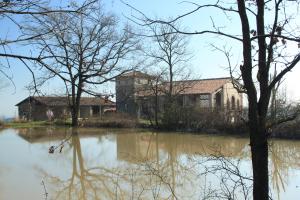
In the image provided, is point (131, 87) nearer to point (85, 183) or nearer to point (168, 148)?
point (168, 148)

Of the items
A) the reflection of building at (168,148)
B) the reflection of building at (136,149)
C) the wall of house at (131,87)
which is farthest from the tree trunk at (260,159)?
the wall of house at (131,87)

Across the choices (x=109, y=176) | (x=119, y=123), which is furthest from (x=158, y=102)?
(x=109, y=176)

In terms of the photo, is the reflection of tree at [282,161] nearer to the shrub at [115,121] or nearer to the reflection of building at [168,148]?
the reflection of building at [168,148]

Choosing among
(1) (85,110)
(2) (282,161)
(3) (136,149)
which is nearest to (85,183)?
(2) (282,161)

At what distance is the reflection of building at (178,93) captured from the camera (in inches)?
1069

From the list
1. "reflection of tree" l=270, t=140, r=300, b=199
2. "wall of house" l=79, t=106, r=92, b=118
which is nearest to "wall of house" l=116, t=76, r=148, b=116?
"wall of house" l=79, t=106, r=92, b=118

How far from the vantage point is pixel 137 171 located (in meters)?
10.3

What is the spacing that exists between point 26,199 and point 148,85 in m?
19.4

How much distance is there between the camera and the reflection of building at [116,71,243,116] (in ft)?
89.1

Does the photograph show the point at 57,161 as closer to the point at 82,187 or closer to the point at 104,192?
the point at 82,187

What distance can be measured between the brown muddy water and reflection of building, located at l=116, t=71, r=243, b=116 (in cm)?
703

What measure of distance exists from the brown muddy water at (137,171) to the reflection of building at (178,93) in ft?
23.1

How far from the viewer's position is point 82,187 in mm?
9352

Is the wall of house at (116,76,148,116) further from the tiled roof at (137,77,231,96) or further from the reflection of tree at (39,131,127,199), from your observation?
the reflection of tree at (39,131,127,199)
